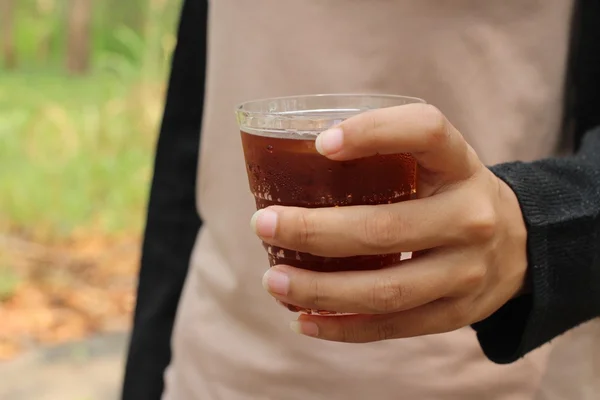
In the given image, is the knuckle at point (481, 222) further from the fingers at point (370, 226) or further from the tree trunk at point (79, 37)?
the tree trunk at point (79, 37)

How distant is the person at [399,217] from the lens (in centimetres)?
47

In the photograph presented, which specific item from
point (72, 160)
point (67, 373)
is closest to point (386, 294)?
point (67, 373)

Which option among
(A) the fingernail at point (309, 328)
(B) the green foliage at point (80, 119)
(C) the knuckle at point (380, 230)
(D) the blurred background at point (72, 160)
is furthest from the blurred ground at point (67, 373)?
(C) the knuckle at point (380, 230)

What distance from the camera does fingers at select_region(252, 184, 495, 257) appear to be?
45 centimetres

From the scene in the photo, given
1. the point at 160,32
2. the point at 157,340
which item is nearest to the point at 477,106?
the point at 157,340

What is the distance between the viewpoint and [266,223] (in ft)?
1.50

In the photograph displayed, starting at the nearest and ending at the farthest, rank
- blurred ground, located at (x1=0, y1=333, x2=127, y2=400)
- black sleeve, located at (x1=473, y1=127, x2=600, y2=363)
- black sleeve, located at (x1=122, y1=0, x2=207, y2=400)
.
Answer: black sleeve, located at (x1=473, y1=127, x2=600, y2=363) → black sleeve, located at (x1=122, y1=0, x2=207, y2=400) → blurred ground, located at (x1=0, y1=333, x2=127, y2=400)

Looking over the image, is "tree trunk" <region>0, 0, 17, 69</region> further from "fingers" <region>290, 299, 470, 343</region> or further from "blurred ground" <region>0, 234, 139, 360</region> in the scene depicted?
"fingers" <region>290, 299, 470, 343</region>

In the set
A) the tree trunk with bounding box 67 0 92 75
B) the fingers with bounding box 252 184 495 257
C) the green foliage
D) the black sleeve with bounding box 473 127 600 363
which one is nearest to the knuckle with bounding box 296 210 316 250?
the fingers with bounding box 252 184 495 257

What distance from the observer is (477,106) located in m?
0.79

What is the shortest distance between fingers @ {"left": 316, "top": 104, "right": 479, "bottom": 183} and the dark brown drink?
0.03 meters

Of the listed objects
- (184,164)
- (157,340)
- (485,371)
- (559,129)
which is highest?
(559,129)

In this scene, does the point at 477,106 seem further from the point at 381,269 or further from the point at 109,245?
the point at 109,245

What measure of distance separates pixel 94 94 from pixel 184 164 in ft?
4.12
